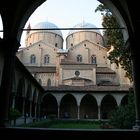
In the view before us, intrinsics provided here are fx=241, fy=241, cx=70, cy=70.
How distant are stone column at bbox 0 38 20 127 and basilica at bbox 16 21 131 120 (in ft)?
67.0

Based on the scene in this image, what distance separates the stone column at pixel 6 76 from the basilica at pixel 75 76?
20.4m

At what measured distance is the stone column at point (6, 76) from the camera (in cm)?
562

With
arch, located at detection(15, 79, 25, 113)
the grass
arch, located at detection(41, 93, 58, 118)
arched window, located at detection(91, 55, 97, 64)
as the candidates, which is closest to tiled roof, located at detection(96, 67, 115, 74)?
arched window, located at detection(91, 55, 97, 64)

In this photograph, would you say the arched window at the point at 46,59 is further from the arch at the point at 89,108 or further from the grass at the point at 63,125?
the grass at the point at 63,125

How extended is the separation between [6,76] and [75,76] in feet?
100

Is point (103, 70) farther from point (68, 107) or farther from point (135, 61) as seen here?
point (135, 61)

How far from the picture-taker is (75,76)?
3644 cm

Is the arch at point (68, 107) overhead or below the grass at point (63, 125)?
overhead

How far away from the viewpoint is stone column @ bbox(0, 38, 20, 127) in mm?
5625

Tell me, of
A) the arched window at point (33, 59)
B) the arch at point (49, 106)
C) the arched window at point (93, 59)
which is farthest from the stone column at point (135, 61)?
the arched window at point (33, 59)

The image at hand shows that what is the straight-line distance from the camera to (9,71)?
5988mm

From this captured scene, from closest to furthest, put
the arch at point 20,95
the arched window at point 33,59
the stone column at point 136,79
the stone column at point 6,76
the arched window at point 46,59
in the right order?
the stone column at point 6,76 < the stone column at point 136,79 < the arch at point 20,95 < the arched window at point 33,59 < the arched window at point 46,59

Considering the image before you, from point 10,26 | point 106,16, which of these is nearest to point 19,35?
point 10,26

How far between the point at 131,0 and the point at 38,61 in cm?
3562
